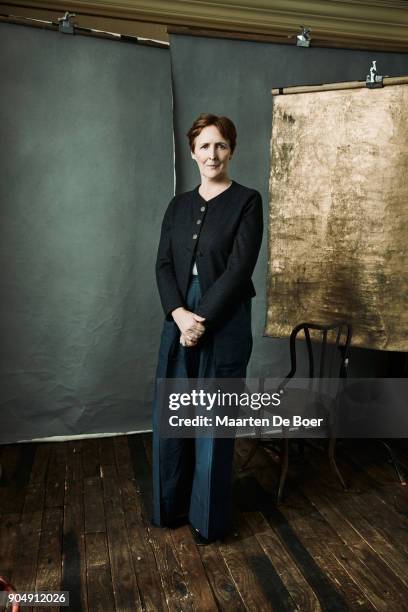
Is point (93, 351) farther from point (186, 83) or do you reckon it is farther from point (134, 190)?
point (186, 83)

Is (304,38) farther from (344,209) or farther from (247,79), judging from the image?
(344,209)

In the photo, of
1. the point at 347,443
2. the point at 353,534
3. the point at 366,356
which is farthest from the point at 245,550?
the point at 366,356

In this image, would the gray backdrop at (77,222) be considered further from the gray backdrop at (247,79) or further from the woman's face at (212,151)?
the woman's face at (212,151)

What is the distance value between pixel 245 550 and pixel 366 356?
1.75 metres

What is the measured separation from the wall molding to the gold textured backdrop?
0.73 meters

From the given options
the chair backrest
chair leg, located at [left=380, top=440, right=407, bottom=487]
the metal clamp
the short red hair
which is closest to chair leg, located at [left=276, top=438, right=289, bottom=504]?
the chair backrest

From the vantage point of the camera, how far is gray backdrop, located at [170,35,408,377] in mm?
2949

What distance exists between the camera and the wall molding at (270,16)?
2920mm

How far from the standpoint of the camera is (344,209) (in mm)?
2623

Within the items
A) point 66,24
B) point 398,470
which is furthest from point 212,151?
point 398,470

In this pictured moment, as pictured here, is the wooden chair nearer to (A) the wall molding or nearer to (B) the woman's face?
(B) the woman's face

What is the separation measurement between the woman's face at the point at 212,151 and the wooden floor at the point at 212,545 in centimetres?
144

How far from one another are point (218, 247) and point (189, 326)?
12.3 inches

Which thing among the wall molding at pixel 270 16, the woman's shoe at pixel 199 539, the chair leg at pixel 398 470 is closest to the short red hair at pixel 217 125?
the wall molding at pixel 270 16
